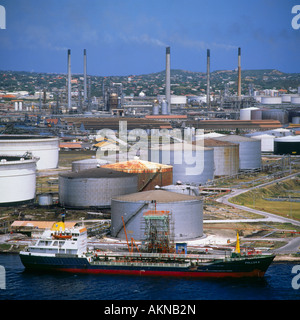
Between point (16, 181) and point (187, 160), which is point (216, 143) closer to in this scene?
point (187, 160)

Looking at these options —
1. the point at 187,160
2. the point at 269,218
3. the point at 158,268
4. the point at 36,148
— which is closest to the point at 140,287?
the point at 158,268

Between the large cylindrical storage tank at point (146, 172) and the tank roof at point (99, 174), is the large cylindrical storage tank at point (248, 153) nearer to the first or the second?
the large cylindrical storage tank at point (146, 172)

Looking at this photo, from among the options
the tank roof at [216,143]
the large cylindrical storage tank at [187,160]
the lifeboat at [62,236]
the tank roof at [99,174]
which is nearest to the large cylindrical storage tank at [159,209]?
the lifeboat at [62,236]

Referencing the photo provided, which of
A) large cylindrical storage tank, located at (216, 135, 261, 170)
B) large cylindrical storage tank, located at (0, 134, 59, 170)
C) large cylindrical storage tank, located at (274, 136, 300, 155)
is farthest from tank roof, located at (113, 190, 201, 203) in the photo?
large cylindrical storage tank, located at (274, 136, 300, 155)

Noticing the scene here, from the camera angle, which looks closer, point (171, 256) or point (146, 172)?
point (171, 256)
